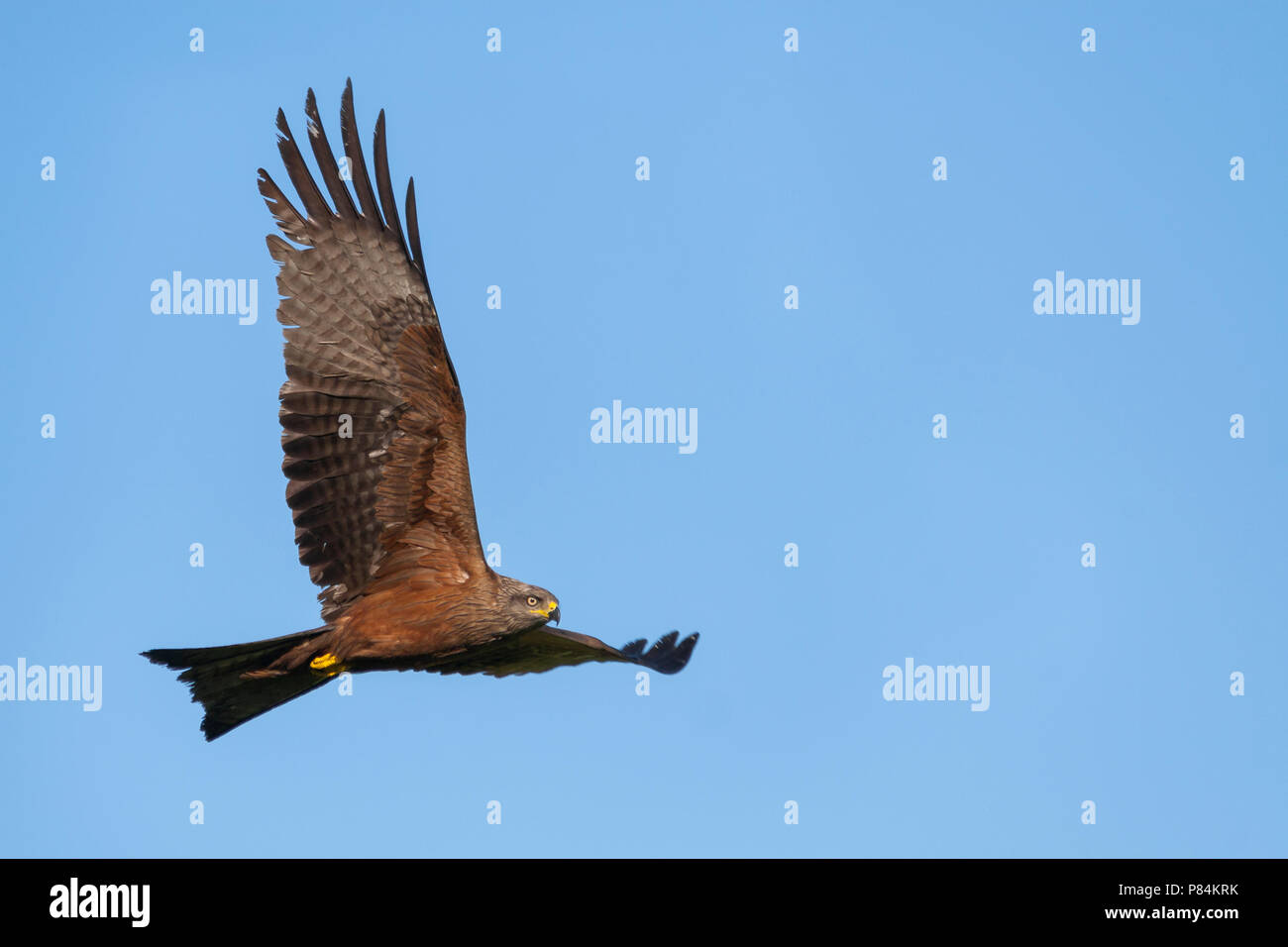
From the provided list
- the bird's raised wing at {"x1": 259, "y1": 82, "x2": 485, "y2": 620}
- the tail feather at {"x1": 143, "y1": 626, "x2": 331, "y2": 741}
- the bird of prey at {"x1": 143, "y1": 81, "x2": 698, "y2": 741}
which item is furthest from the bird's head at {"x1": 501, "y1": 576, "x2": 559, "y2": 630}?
the tail feather at {"x1": 143, "y1": 626, "x2": 331, "y2": 741}

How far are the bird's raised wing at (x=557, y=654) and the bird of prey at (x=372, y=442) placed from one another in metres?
0.96

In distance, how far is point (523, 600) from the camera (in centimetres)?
1117

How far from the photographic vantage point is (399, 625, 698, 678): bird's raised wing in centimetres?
1233

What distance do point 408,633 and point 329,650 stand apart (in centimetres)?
57

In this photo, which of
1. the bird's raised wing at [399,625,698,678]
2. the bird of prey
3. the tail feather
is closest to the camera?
the tail feather

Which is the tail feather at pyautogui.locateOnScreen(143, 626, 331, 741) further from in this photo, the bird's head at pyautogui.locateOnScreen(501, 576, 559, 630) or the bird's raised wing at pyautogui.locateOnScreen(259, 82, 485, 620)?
the bird's head at pyautogui.locateOnScreen(501, 576, 559, 630)

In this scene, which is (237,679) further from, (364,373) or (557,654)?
(557,654)

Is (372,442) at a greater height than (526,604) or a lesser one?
greater

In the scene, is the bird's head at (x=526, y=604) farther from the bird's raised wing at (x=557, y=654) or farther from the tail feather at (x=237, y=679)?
the tail feather at (x=237, y=679)

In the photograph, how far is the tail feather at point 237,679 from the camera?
10.5m

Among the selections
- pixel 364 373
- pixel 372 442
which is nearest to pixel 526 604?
pixel 372 442

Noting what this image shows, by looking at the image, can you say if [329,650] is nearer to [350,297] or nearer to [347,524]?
[347,524]

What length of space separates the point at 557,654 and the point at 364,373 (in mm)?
3097

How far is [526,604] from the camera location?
1117cm
